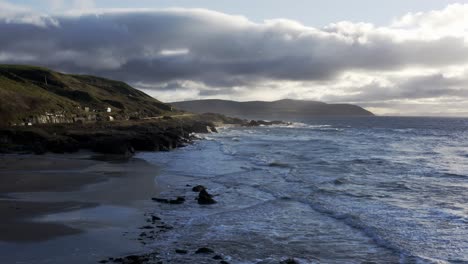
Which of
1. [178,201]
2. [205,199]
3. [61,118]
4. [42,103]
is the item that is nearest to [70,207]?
[178,201]

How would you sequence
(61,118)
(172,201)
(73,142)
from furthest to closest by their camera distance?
(61,118)
(73,142)
(172,201)

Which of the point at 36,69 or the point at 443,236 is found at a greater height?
the point at 36,69

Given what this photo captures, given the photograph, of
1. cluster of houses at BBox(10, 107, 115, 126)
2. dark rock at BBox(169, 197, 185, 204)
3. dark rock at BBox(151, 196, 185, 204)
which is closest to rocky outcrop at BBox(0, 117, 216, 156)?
cluster of houses at BBox(10, 107, 115, 126)

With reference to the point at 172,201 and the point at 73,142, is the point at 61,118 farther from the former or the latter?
the point at 172,201

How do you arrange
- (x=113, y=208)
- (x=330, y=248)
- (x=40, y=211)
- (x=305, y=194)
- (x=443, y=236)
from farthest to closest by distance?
1. (x=305, y=194)
2. (x=113, y=208)
3. (x=40, y=211)
4. (x=443, y=236)
5. (x=330, y=248)

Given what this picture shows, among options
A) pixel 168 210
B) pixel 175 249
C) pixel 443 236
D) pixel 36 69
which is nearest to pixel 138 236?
pixel 175 249

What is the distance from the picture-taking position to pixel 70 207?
18.8 metres

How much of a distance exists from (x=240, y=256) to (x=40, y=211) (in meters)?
9.35

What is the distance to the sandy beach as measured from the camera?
42.7ft

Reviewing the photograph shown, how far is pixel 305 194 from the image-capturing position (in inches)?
958

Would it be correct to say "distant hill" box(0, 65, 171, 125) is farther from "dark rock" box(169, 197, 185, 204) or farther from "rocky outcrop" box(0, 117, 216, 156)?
"dark rock" box(169, 197, 185, 204)

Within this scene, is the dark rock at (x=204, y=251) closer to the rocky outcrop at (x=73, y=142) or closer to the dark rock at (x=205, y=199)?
the dark rock at (x=205, y=199)

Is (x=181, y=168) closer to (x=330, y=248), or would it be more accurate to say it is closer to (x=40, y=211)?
(x=40, y=211)

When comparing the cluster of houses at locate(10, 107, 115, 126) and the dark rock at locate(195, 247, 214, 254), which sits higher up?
the cluster of houses at locate(10, 107, 115, 126)
